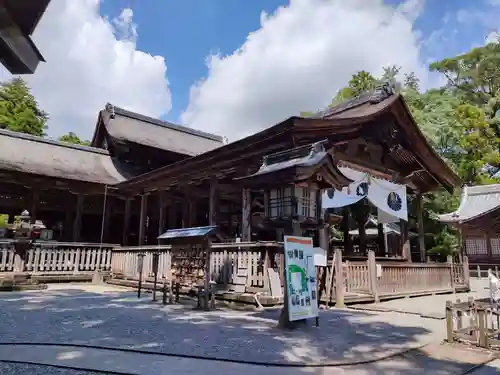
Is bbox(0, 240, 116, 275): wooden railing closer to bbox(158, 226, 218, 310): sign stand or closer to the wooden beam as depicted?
the wooden beam

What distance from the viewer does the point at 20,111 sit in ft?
105

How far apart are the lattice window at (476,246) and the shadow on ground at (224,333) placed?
80.8 ft

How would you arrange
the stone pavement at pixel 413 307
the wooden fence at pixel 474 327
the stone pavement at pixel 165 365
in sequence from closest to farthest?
the stone pavement at pixel 165 365 → the wooden fence at pixel 474 327 → the stone pavement at pixel 413 307

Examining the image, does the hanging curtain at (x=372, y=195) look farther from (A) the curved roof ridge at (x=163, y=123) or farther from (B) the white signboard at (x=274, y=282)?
(A) the curved roof ridge at (x=163, y=123)

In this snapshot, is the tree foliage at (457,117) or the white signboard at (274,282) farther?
the tree foliage at (457,117)

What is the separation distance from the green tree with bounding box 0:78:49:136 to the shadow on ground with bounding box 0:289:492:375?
2641 centimetres

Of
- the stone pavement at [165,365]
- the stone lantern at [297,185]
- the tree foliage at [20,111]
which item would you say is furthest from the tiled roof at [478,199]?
the tree foliage at [20,111]

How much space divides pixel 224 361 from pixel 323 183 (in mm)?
3567

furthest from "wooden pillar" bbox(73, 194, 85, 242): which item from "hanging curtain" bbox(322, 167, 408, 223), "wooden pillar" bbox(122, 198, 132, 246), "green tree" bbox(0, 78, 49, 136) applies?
"green tree" bbox(0, 78, 49, 136)

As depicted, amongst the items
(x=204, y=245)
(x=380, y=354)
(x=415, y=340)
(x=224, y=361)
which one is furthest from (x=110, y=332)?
(x=415, y=340)

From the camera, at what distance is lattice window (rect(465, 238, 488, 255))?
2839 centimetres

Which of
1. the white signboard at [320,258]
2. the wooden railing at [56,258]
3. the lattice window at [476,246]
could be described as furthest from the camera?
the lattice window at [476,246]

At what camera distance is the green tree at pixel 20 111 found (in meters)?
30.5

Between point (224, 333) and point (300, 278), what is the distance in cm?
155
